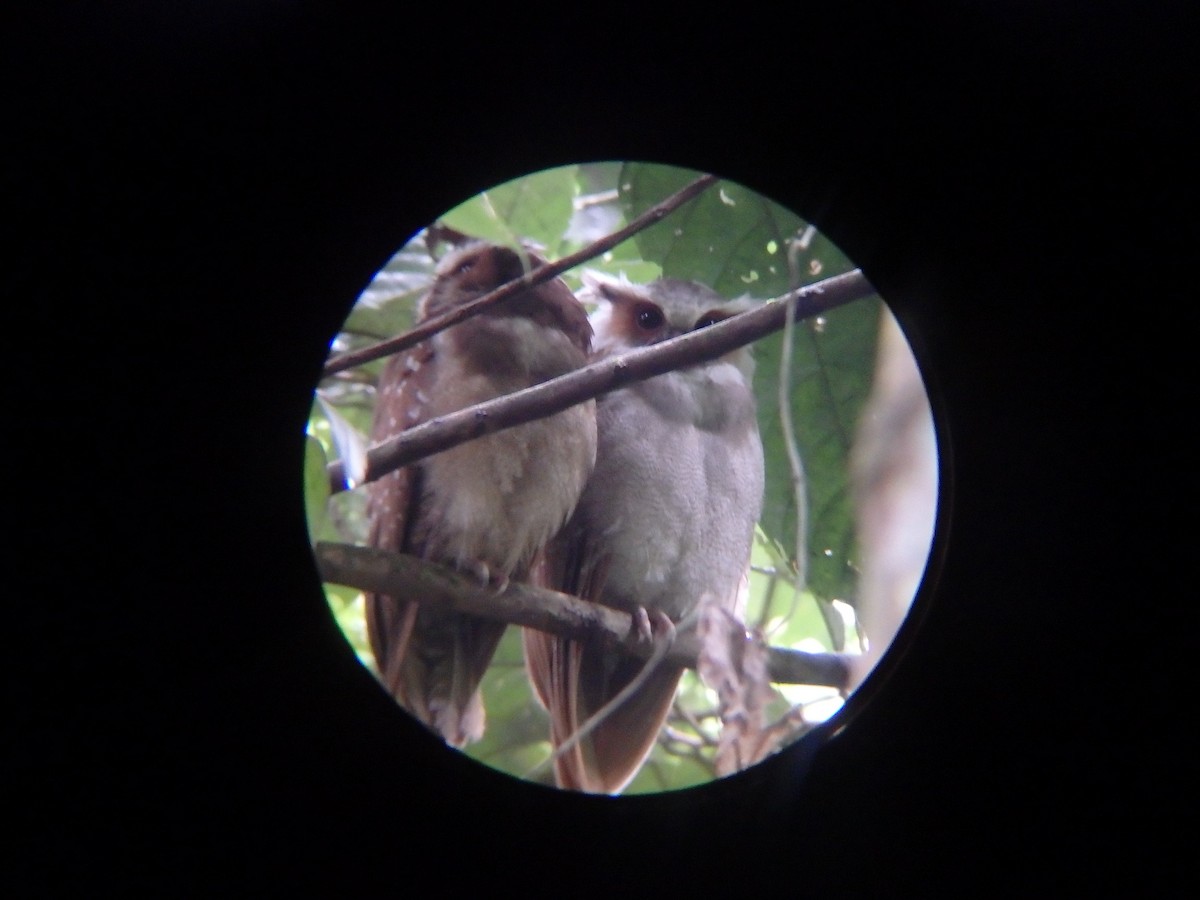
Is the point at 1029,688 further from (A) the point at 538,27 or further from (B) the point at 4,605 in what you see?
(B) the point at 4,605

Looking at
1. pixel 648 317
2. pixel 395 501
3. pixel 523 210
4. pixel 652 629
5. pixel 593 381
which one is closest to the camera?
pixel 523 210

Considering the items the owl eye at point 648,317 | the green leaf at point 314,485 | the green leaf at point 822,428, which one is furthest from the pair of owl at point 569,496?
the green leaf at point 314,485

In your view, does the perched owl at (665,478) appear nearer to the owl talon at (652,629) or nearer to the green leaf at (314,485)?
the owl talon at (652,629)

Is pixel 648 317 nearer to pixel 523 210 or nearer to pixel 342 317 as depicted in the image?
pixel 523 210

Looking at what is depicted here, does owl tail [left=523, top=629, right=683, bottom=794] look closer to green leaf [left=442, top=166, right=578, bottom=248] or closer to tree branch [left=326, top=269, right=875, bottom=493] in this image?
tree branch [left=326, top=269, right=875, bottom=493]

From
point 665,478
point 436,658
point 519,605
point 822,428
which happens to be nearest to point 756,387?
point 822,428

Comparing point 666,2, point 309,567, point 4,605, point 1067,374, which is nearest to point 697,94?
point 666,2

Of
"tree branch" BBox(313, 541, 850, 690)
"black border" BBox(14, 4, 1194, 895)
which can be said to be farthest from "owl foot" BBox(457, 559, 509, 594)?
"black border" BBox(14, 4, 1194, 895)
